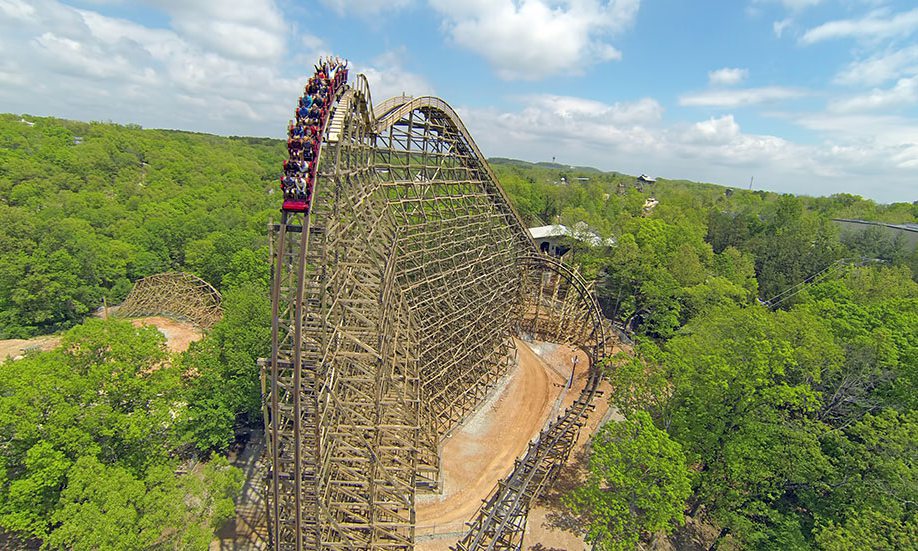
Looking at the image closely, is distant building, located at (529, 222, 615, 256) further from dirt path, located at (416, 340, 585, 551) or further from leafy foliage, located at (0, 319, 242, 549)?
leafy foliage, located at (0, 319, 242, 549)

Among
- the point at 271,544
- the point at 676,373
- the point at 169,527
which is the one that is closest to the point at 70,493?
the point at 169,527

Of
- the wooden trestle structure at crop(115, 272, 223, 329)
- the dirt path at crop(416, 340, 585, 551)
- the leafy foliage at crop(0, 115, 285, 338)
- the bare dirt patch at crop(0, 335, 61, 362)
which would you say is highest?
the leafy foliage at crop(0, 115, 285, 338)

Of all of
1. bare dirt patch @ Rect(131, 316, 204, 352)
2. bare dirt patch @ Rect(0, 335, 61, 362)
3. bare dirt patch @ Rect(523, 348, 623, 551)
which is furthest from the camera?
bare dirt patch @ Rect(131, 316, 204, 352)

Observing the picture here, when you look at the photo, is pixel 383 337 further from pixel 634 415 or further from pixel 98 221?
pixel 98 221

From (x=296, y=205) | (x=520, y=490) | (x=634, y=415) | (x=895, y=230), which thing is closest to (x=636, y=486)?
(x=634, y=415)

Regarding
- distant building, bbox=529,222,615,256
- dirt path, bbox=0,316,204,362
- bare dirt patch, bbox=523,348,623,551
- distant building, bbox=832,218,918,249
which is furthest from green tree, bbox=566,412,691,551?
distant building, bbox=832,218,918,249

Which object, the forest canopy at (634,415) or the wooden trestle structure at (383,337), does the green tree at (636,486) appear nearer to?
the forest canopy at (634,415)
